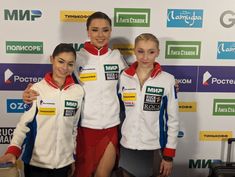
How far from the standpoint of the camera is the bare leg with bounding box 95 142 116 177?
7.23 feet

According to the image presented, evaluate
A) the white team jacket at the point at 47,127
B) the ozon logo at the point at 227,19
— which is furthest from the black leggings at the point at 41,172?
the ozon logo at the point at 227,19

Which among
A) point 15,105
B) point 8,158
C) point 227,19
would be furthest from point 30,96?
point 227,19

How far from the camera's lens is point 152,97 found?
6.82 ft

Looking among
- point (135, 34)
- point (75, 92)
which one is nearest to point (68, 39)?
point (135, 34)

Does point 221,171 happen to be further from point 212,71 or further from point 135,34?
point 135,34

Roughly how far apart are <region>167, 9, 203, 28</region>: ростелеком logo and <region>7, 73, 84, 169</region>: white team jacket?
96 centimetres

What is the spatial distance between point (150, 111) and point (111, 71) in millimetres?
336

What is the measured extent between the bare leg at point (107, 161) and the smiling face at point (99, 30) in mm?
621

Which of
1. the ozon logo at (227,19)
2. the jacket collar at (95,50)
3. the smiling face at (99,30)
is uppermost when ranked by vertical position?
the ozon logo at (227,19)

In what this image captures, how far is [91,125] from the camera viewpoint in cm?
216

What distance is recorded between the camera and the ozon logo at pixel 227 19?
260cm

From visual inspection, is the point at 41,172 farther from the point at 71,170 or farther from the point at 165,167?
the point at 165,167

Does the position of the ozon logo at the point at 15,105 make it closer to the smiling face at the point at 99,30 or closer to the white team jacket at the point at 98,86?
the white team jacket at the point at 98,86

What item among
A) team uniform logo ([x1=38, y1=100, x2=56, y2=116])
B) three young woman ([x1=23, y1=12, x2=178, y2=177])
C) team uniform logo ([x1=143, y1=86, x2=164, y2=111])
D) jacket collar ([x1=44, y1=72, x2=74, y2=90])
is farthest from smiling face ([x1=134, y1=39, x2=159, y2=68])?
team uniform logo ([x1=38, y1=100, x2=56, y2=116])
